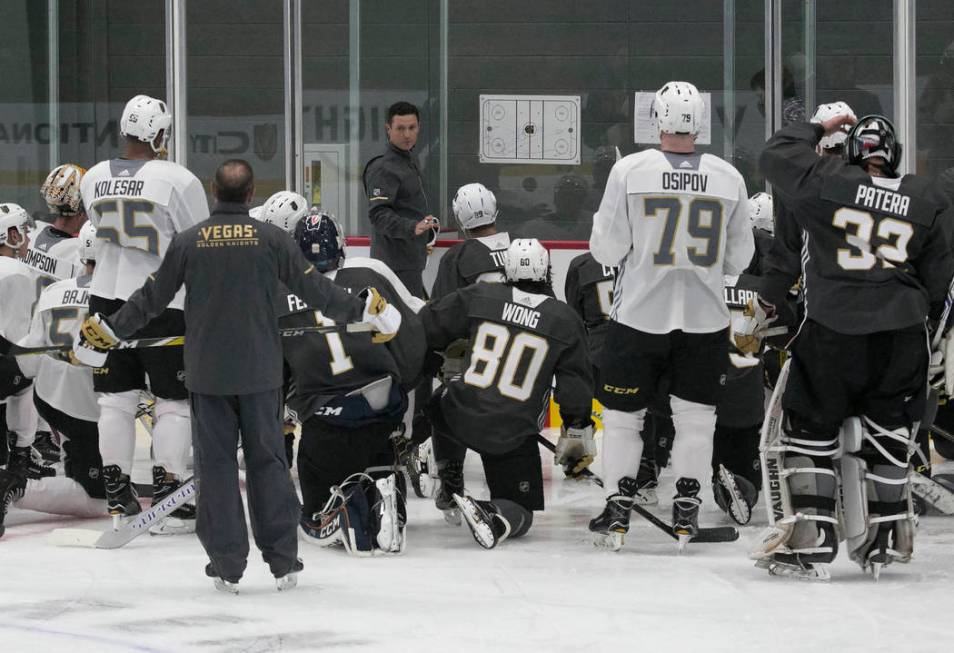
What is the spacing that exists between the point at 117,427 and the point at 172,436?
0.18 metres

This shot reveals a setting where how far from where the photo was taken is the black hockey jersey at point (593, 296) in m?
6.05

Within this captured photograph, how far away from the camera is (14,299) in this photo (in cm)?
515

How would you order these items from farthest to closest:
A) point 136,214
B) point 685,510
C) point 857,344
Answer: point 136,214 → point 685,510 → point 857,344

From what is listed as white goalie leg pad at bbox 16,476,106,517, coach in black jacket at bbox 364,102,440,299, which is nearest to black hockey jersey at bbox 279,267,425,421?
white goalie leg pad at bbox 16,476,106,517

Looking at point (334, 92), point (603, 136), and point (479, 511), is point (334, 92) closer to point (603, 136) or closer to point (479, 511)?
point (603, 136)

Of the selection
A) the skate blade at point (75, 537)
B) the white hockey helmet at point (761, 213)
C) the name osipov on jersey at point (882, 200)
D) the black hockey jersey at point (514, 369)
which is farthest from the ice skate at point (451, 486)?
the name osipov on jersey at point (882, 200)

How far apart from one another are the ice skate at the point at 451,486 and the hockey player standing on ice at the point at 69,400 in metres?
1.10

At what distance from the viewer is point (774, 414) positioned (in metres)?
4.41

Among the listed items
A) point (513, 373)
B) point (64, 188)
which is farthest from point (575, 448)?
point (64, 188)

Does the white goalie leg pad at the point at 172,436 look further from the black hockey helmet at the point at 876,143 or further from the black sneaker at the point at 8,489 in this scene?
the black hockey helmet at the point at 876,143

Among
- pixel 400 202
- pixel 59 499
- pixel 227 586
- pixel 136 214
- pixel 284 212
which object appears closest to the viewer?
pixel 227 586

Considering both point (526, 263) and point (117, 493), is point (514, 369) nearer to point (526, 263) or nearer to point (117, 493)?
point (526, 263)

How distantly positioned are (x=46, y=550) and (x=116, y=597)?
2.58 feet

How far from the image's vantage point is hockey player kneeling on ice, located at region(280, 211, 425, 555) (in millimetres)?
4777
